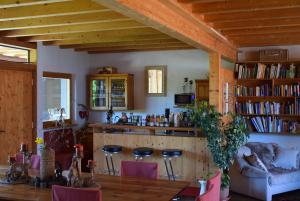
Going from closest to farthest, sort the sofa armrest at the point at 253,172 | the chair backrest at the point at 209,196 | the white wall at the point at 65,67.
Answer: the chair backrest at the point at 209,196, the sofa armrest at the point at 253,172, the white wall at the point at 65,67

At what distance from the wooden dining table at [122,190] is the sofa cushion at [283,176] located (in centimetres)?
268

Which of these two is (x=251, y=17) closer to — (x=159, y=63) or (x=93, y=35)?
(x=93, y=35)

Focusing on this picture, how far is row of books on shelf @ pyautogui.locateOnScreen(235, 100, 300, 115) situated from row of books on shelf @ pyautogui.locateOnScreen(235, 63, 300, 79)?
501mm

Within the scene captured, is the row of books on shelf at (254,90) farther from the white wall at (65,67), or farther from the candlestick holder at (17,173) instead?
the candlestick holder at (17,173)

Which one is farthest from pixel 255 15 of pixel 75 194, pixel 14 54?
pixel 14 54

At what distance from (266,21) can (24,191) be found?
3.70 meters

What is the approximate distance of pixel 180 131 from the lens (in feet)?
19.0

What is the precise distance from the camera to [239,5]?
393 cm

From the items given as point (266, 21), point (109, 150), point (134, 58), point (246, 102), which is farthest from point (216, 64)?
point (134, 58)

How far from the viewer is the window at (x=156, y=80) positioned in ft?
25.2

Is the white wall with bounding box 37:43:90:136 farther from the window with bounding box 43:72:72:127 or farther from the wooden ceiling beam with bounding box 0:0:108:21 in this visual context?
the wooden ceiling beam with bounding box 0:0:108:21

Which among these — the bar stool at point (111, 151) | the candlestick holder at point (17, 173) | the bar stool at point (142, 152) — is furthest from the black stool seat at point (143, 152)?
the candlestick holder at point (17, 173)

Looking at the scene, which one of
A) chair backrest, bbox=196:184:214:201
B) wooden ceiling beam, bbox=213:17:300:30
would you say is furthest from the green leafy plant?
chair backrest, bbox=196:184:214:201

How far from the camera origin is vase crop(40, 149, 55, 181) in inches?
122
